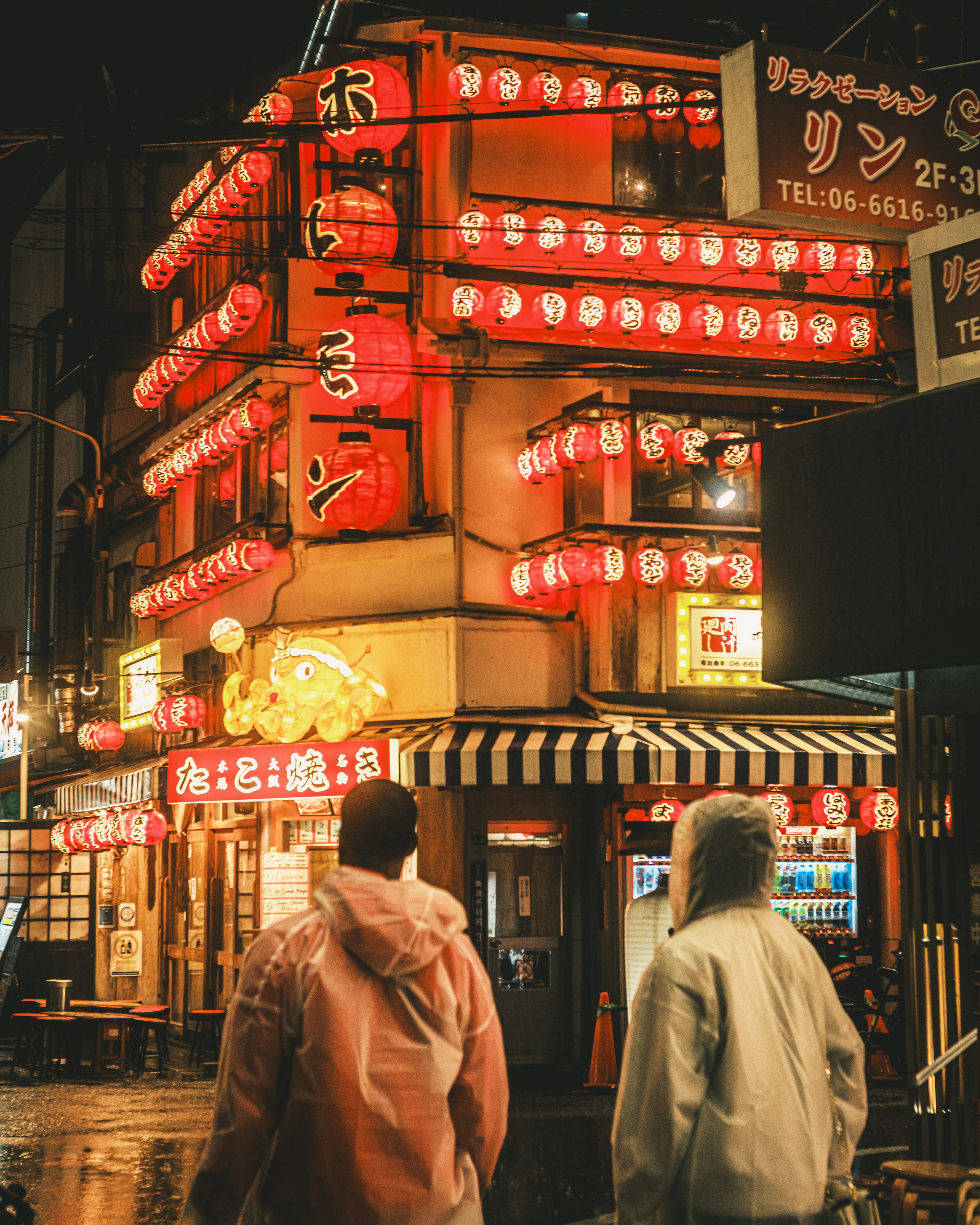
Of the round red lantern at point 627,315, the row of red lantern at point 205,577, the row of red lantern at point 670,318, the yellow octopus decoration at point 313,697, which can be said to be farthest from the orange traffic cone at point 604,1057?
the row of red lantern at point 670,318

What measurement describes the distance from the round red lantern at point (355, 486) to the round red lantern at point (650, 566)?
3.13 m

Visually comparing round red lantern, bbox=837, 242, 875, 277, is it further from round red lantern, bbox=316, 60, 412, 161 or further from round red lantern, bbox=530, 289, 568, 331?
round red lantern, bbox=316, 60, 412, 161

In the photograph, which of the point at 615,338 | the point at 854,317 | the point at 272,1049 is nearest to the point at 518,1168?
the point at 272,1049

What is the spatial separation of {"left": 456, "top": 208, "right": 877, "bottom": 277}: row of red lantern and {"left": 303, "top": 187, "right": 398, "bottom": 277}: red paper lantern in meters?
0.96

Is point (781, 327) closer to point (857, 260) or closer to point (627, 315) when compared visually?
point (857, 260)

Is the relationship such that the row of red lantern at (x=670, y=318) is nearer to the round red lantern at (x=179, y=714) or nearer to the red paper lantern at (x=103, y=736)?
the round red lantern at (x=179, y=714)

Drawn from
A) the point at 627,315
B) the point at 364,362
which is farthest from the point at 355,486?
the point at 627,315

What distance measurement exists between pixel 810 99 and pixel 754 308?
9713 mm

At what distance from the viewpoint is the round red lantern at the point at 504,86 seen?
658 inches

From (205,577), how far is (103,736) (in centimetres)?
524

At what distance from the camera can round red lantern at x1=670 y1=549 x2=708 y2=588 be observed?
16.3 metres

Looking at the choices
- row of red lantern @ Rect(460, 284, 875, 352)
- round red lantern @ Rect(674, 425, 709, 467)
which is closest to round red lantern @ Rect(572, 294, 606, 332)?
row of red lantern @ Rect(460, 284, 875, 352)

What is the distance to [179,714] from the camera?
19.7 metres

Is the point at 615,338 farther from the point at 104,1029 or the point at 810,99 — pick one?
the point at 104,1029
